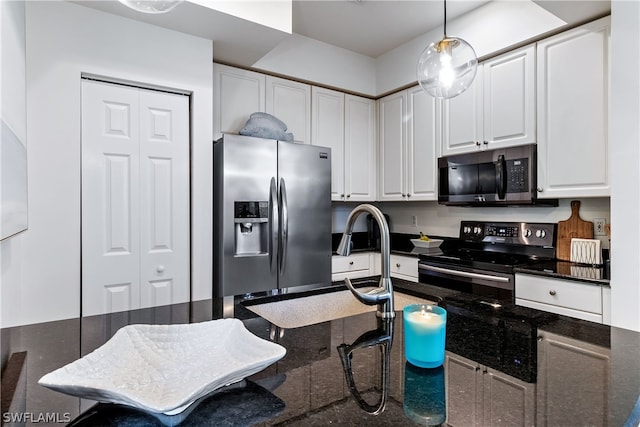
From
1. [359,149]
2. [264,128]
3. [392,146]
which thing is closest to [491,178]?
[392,146]

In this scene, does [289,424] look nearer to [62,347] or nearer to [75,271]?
[62,347]

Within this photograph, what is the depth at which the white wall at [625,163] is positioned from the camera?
183 centimetres

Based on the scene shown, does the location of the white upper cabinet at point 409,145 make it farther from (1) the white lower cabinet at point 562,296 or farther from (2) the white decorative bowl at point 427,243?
(1) the white lower cabinet at point 562,296

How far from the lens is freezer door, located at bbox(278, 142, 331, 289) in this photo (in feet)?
8.68

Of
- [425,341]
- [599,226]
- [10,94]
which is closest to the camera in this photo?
[425,341]

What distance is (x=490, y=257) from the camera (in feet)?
9.05

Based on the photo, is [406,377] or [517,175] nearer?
[406,377]

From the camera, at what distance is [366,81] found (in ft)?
12.0

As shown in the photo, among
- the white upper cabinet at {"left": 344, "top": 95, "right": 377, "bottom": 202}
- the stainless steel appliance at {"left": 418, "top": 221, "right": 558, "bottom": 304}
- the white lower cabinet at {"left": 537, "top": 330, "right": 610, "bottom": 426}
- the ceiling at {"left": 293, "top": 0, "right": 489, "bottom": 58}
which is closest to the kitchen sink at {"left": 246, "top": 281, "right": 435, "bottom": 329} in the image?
the white lower cabinet at {"left": 537, "top": 330, "right": 610, "bottom": 426}

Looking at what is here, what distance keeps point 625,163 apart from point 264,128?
2214 mm

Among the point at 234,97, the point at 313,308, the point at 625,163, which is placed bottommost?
the point at 313,308

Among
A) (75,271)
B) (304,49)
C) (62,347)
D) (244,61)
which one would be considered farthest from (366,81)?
(62,347)

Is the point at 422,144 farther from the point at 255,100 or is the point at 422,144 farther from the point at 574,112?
the point at 255,100

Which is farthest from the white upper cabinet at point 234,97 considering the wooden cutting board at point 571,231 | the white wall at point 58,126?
the wooden cutting board at point 571,231
